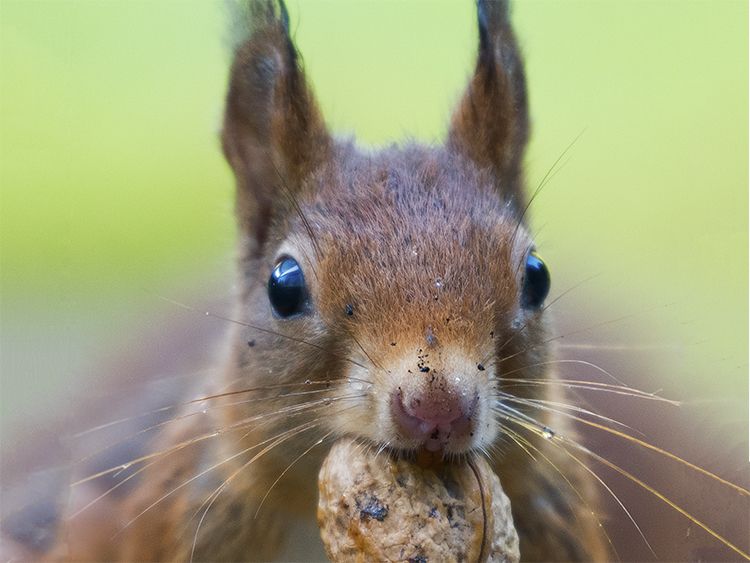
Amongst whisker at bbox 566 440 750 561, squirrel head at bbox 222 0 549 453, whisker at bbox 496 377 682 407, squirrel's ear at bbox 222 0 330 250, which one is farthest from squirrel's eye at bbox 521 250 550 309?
squirrel's ear at bbox 222 0 330 250

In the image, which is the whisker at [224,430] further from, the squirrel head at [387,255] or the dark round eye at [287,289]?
the dark round eye at [287,289]

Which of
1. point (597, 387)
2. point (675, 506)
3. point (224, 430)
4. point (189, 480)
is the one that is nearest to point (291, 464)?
point (224, 430)

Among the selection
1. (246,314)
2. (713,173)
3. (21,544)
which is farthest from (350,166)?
(21,544)

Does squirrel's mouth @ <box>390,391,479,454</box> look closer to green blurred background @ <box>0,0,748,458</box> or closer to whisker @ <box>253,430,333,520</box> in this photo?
whisker @ <box>253,430,333,520</box>

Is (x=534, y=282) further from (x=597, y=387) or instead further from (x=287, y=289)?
(x=287, y=289)

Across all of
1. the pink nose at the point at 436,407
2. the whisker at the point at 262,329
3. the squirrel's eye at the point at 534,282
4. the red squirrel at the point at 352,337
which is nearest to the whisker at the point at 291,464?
the red squirrel at the point at 352,337

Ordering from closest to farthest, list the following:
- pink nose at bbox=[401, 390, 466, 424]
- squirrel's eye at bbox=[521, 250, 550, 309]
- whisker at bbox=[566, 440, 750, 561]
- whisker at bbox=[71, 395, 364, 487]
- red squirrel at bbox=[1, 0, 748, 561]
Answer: pink nose at bbox=[401, 390, 466, 424], red squirrel at bbox=[1, 0, 748, 561], whisker at bbox=[71, 395, 364, 487], squirrel's eye at bbox=[521, 250, 550, 309], whisker at bbox=[566, 440, 750, 561]
